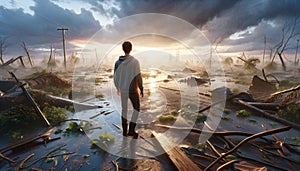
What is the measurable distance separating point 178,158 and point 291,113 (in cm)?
631

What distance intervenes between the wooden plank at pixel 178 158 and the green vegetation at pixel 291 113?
583 cm

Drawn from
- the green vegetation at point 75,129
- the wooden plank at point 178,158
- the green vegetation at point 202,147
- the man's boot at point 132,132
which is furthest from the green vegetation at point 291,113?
the green vegetation at point 75,129

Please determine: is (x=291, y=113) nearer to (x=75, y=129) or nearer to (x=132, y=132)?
(x=132, y=132)

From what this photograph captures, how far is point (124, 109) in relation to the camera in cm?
465

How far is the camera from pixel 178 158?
11.7 feet

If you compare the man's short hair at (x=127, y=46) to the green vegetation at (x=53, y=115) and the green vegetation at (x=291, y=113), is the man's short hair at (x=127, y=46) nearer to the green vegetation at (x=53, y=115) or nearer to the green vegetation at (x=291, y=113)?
the green vegetation at (x=53, y=115)

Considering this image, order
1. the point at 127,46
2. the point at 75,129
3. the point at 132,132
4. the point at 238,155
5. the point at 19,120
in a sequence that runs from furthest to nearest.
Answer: the point at 19,120
the point at 75,129
the point at 132,132
the point at 127,46
the point at 238,155

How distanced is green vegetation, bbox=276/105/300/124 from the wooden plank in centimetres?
583

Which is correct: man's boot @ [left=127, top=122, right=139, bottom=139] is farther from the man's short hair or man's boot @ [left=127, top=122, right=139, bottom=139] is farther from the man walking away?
the man's short hair

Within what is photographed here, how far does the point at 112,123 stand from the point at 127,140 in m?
1.77

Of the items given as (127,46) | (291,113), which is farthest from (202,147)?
(291,113)

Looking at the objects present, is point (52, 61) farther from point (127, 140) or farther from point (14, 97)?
point (127, 140)

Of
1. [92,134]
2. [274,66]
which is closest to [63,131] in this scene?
[92,134]

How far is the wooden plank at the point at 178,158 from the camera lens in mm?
3228
